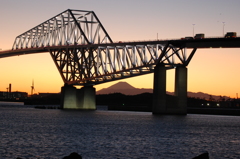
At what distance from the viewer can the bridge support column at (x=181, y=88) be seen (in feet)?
323

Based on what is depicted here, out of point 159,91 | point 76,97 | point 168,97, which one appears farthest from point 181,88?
point 76,97

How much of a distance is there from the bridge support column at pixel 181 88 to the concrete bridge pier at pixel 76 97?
4315 cm

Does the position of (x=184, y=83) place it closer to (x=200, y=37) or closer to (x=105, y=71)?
(x=200, y=37)

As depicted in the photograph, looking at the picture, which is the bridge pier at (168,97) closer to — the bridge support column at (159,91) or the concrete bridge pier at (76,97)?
the bridge support column at (159,91)

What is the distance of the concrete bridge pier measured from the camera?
137125mm

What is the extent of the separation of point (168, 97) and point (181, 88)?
3.85 metres

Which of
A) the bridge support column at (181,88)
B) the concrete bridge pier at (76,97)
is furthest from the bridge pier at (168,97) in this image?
the concrete bridge pier at (76,97)

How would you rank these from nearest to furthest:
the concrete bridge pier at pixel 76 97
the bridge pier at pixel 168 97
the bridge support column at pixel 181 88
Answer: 1. the bridge support column at pixel 181 88
2. the bridge pier at pixel 168 97
3. the concrete bridge pier at pixel 76 97

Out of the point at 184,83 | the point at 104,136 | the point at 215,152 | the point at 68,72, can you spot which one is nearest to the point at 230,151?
the point at 215,152

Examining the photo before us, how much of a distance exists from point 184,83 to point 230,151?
55013 mm

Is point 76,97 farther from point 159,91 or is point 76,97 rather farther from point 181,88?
point 181,88

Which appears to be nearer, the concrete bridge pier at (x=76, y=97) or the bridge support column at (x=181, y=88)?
the bridge support column at (x=181, y=88)

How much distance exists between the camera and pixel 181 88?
98250 millimetres

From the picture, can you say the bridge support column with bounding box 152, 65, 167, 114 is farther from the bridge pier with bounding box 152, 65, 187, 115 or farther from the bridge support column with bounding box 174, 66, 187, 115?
the bridge support column with bounding box 174, 66, 187, 115
